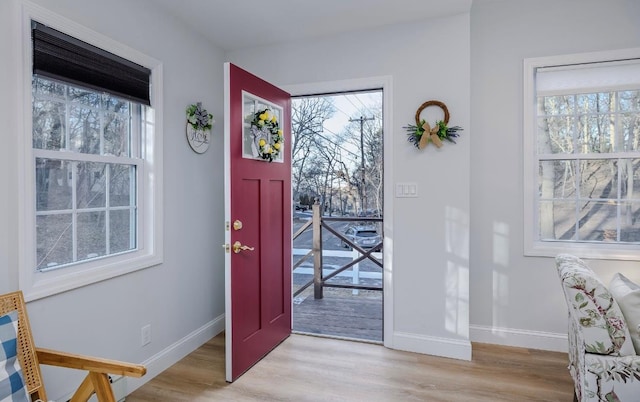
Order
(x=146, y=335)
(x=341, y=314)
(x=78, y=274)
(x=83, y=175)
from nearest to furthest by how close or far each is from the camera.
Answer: (x=78, y=274) < (x=83, y=175) < (x=146, y=335) < (x=341, y=314)

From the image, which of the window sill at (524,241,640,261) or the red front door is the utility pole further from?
the window sill at (524,241,640,261)

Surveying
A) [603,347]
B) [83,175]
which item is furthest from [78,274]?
[603,347]

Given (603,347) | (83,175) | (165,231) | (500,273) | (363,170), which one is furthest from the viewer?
(363,170)

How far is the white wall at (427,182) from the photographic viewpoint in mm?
2705

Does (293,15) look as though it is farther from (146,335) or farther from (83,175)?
(146,335)

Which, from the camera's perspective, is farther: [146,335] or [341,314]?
[341,314]

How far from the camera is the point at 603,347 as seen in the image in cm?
161

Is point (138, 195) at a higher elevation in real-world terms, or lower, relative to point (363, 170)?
lower

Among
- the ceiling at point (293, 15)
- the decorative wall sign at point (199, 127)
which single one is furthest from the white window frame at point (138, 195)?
the ceiling at point (293, 15)

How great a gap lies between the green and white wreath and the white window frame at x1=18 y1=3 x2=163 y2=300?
2.18ft

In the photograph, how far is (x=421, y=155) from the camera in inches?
110

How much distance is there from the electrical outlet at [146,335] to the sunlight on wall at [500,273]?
2.64 metres

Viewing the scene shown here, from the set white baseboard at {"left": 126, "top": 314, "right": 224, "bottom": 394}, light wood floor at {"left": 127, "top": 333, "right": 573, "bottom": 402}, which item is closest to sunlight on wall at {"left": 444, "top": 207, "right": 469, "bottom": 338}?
light wood floor at {"left": 127, "top": 333, "right": 573, "bottom": 402}

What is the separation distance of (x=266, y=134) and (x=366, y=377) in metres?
1.90
